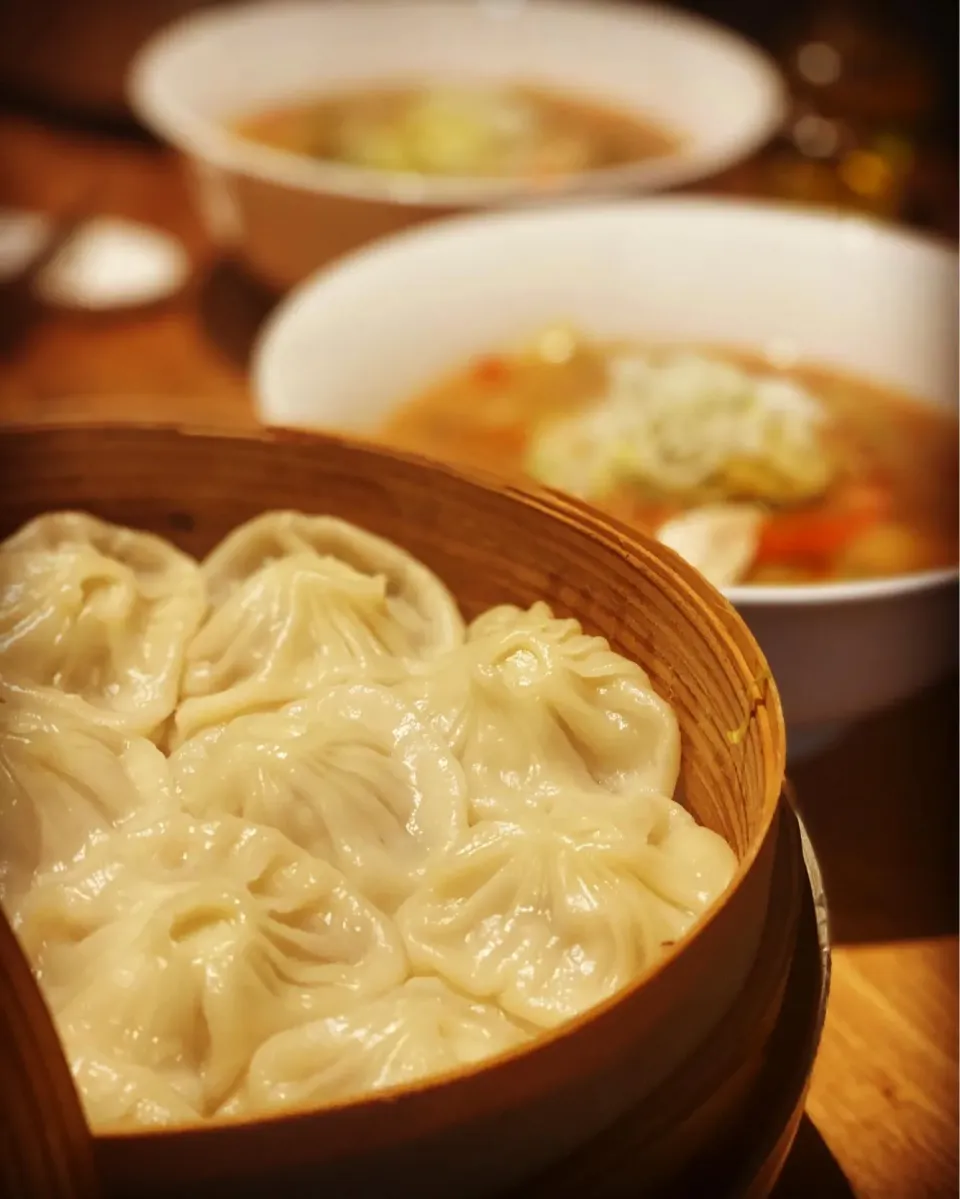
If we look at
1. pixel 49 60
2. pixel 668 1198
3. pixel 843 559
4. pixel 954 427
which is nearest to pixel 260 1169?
pixel 668 1198

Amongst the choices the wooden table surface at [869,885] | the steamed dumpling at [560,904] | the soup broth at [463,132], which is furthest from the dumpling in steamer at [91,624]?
the soup broth at [463,132]

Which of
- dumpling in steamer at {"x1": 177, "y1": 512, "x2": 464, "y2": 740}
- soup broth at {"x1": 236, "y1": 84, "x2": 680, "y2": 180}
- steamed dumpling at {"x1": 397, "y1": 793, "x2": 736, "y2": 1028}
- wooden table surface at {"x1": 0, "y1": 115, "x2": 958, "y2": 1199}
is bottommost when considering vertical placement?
wooden table surface at {"x1": 0, "y1": 115, "x2": 958, "y2": 1199}

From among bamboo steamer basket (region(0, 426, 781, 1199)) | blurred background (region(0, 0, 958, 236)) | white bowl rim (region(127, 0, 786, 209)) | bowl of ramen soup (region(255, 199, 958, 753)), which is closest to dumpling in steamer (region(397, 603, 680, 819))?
bamboo steamer basket (region(0, 426, 781, 1199))

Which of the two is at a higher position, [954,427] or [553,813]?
[553,813]

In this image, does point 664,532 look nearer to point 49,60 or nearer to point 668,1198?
point 668,1198

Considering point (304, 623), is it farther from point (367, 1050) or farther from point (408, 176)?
point (408, 176)

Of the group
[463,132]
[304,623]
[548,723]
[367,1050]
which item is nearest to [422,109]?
[463,132]

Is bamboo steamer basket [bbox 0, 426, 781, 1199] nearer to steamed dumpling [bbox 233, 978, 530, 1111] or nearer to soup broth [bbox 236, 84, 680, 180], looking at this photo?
steamed dumpling [bbox 233, 978, 530, 1111]
